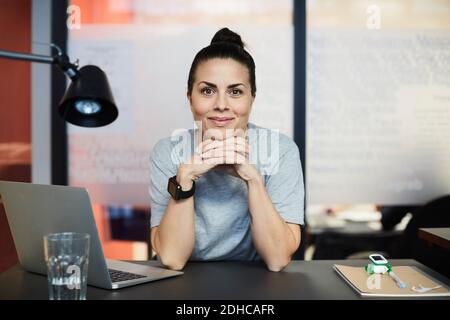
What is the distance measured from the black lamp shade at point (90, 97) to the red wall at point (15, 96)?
1.52m

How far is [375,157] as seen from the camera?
9.96 ft

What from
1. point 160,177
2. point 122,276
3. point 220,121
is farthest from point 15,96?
point 122,276

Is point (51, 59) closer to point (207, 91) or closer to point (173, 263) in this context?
point (173, 263)

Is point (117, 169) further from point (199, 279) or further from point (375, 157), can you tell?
point (199, 279)

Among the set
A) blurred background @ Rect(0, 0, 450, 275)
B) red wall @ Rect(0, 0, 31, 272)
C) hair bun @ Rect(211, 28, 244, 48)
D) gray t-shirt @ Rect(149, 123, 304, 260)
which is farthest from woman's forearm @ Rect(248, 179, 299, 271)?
red wall @ Rect(0, 0, 31, 272)

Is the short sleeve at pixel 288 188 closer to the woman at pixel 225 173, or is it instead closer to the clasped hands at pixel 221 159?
the woman at pixel 225 173

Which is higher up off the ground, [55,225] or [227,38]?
[227,38]

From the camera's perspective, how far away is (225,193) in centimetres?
185

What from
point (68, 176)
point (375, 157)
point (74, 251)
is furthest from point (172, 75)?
point (74, 251)

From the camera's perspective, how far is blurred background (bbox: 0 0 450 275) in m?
3.02

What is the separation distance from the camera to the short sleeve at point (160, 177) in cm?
A: 179

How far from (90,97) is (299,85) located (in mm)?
1963

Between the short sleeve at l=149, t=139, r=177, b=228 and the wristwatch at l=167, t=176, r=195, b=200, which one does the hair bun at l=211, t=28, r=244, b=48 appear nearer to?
the short sleeve at l=149, t=139, r=177, b=228

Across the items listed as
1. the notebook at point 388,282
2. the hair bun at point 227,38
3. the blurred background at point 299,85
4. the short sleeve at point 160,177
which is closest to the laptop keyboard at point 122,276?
the short sleeve at point 160,177
